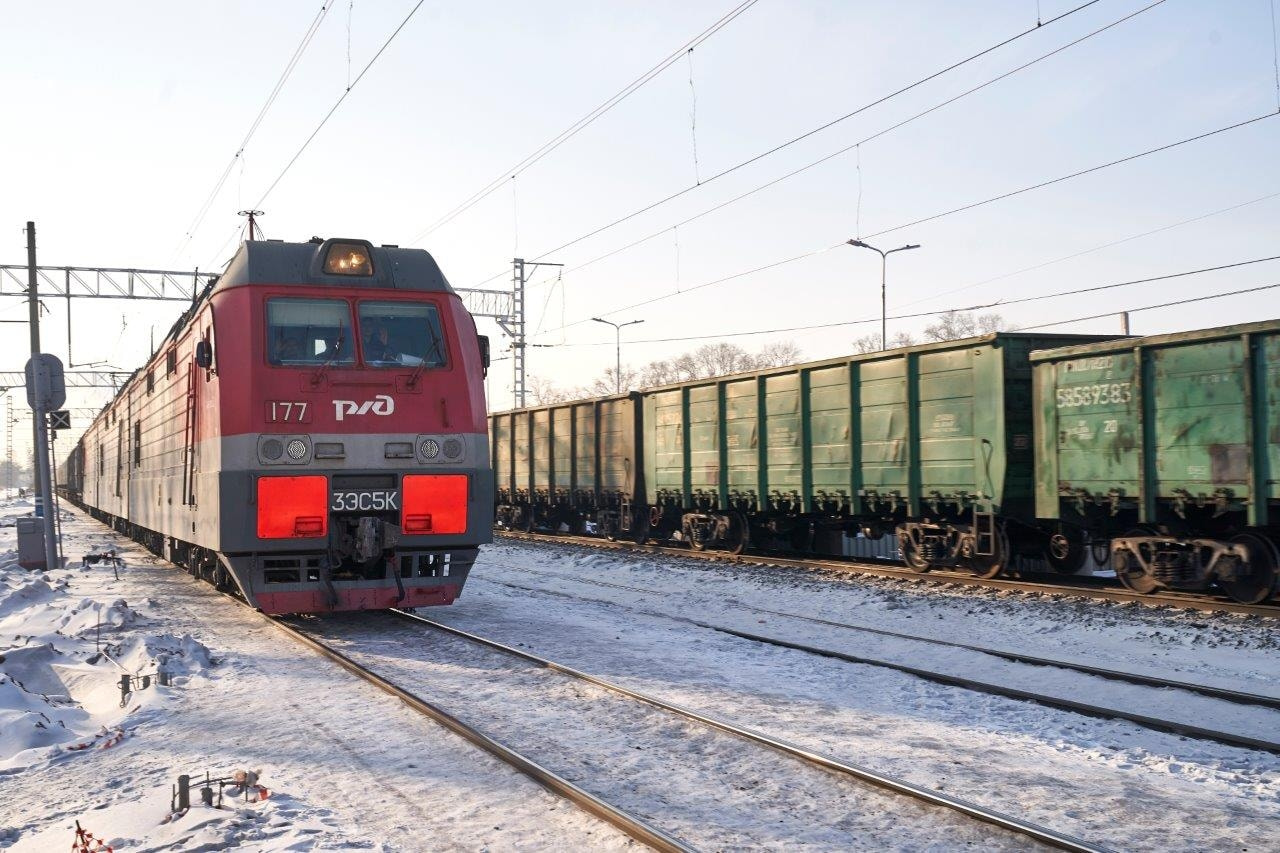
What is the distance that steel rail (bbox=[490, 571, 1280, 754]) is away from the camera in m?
6.05

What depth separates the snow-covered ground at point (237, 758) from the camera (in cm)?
458

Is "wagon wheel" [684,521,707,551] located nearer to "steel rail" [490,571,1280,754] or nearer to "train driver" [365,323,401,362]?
"steel rail" [490,571,1280,754]

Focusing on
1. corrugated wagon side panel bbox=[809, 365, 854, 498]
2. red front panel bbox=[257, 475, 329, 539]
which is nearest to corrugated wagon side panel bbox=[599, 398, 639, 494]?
corrugated wagon side panel bbox=[809, 365, 854, 498]

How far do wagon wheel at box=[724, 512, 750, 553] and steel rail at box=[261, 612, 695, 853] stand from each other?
11.0 metres

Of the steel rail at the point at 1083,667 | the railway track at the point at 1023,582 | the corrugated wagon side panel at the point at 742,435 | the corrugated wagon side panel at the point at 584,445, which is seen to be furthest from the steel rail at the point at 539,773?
the corrugated wagon side panel at the point at 584,445

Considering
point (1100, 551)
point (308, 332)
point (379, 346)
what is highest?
point (308, 332)

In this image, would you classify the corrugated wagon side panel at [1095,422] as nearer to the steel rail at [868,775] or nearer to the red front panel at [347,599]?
the steel rail at [868,775]

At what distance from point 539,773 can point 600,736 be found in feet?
3.31

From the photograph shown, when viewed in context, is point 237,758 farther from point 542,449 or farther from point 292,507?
point 542,449

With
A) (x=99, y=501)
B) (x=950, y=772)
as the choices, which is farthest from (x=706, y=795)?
(x=99, y=501)

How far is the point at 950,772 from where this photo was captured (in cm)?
554

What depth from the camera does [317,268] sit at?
10414 mm

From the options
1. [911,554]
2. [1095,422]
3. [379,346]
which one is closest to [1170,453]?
[1095,422]

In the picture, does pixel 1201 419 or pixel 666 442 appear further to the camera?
pixel 666 442
